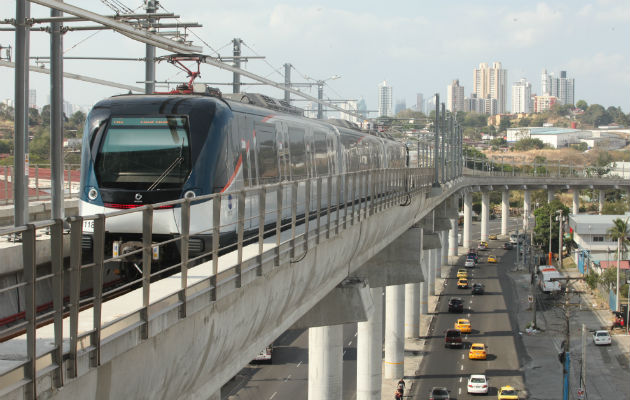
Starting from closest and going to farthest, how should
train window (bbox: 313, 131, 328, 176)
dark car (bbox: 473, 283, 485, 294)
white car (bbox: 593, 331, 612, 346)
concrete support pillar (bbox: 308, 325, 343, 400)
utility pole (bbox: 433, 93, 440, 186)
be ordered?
1. train window (bbox: 313, 131, 328, 176)
2. concrete support pillar (bbox: 308, 325, 343, 400)
3. utility pole (bbox: 433, 93, 440, 186)
4. white car (bbox: 593, 331, 612, 346)
5. dark car (bbox: 473, 283, 485, 294)

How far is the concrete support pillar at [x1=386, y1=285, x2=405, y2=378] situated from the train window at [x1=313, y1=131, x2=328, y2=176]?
25.9 meters

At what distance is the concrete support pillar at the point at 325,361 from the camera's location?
30312 millimetres

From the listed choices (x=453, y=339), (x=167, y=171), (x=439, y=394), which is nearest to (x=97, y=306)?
(x=167, y=171)

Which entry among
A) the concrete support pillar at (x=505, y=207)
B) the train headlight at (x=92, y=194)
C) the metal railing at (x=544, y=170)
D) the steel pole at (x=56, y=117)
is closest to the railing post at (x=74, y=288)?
the steel pole at (x=56, y=117)

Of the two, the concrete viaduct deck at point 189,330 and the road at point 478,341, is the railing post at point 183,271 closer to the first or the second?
the concrete viaduct deck at point 189,330

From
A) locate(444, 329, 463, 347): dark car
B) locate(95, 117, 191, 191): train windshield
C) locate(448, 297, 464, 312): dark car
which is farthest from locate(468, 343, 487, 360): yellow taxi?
locate(95, 117, 191, 191): train windshield

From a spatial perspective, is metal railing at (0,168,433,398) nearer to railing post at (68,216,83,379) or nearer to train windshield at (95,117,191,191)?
railing post at (68,216,83,379)

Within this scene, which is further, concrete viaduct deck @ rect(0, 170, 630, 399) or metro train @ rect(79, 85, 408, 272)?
metro train @ rect(79, 85, 408, 272)

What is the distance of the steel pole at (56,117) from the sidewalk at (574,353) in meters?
32.0

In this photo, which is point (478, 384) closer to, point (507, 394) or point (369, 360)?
point (507, 394)

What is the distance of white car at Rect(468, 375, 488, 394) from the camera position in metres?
40.3

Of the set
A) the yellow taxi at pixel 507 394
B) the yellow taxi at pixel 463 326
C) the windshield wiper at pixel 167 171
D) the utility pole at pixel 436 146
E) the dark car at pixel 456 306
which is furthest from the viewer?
the dark car at pixel 456 306

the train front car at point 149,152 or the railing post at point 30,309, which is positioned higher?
the train front car at point 149,152

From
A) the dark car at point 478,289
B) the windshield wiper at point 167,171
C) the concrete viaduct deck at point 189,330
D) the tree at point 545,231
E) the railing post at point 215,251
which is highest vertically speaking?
the windshield wiper at point 167,171
